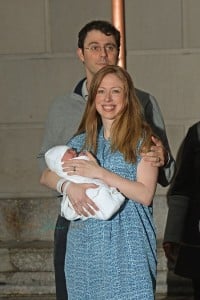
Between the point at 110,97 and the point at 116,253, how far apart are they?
71cm

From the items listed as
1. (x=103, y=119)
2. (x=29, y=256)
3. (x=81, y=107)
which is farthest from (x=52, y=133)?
(x=29, y=256)

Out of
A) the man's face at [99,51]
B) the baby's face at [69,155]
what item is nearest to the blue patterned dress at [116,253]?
the baby's face at [69,155]

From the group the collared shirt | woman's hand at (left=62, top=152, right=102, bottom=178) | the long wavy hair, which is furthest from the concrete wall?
woman's hand at (left=62, top=152, right=102, bottom=178)

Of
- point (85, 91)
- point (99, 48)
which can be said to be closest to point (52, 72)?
point (85, 91)

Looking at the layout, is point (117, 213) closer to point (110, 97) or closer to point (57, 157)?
point (57, 157)

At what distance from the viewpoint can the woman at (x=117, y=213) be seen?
408 centimetres

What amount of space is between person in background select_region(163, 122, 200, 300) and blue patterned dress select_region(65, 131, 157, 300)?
0.45 metres

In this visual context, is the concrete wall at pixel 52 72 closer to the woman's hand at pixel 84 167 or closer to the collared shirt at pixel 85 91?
the collared shirt at pixel 85 91

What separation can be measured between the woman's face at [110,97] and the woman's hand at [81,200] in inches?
13.6

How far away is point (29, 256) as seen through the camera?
710 centimetres

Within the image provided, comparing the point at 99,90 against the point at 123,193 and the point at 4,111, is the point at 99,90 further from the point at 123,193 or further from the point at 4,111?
the point at 4,111

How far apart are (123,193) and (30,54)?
11.3 ft

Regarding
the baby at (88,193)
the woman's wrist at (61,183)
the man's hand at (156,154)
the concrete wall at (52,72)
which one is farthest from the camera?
the concrete wall at (52,72)

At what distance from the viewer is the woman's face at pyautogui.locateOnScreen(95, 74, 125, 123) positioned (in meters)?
4.20
